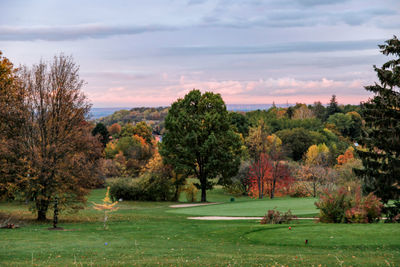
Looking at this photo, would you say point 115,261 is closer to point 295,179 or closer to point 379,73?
point 379,73

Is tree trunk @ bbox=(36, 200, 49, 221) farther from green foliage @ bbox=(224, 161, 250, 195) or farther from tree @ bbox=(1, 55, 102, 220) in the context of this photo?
green foliage @ bbox=(224, 161, 250, 195)

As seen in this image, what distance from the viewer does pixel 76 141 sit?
2670 centimetres

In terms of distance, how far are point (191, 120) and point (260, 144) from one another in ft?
55.6

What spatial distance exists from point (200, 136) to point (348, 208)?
26123 mm

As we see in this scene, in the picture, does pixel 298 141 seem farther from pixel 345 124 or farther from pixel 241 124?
pixel 345 124

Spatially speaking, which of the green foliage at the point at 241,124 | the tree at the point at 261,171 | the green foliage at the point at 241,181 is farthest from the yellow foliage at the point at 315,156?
the green foliage at the point at 241,124

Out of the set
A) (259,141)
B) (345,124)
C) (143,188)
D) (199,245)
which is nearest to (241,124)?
(259,141)

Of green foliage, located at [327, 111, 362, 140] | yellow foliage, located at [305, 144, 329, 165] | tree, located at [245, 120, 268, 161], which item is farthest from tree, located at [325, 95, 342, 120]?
tree, located at [245, 120, 268, 161]

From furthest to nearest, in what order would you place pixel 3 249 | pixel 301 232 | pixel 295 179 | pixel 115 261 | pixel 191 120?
pixel 295 179, pixel 191 120, pixel 301 232, pixel 3 249, pixel 115 261

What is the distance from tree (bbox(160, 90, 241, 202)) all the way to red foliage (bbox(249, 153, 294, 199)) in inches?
271

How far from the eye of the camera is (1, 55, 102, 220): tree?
25.5 metres

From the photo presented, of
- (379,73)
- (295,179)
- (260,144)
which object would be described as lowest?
(295,179)

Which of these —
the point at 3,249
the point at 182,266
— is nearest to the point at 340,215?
the point at 182,266

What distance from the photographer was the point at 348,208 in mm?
22203
